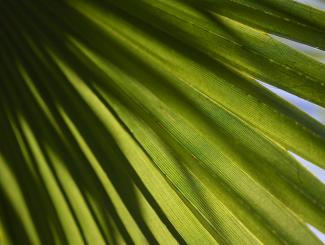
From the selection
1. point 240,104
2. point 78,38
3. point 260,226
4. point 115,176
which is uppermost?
point 78,38

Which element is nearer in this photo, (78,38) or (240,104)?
(240,104)

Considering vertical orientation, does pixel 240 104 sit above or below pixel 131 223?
above

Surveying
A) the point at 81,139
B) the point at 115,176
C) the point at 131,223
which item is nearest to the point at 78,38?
the point at 81,139

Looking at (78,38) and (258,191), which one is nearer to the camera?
(258,191)

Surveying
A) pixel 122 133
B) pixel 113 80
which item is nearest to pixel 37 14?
pixel 113 80

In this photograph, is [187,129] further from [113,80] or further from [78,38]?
[78,38]

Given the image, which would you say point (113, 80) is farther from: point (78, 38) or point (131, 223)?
point (131, 223)
